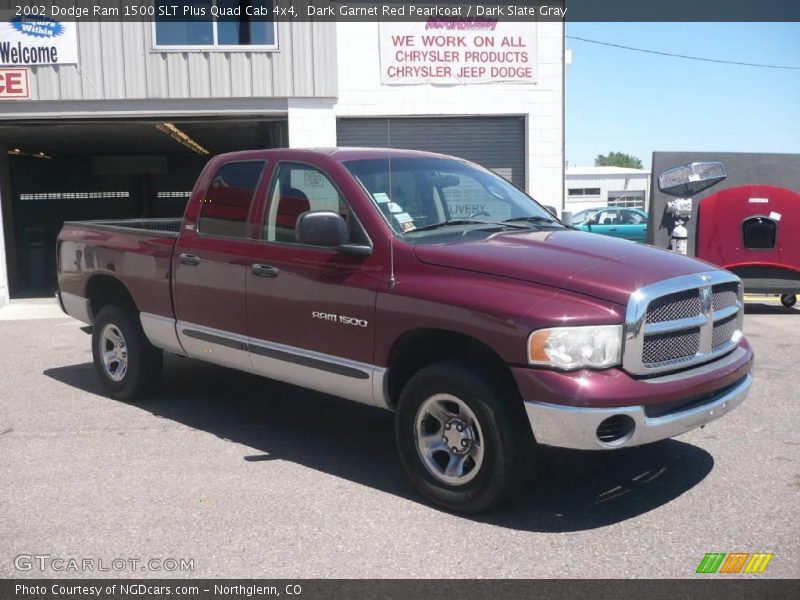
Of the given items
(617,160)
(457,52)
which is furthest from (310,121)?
(617,160)

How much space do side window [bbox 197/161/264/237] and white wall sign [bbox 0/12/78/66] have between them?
826cm

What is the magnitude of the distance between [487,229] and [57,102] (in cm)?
1032

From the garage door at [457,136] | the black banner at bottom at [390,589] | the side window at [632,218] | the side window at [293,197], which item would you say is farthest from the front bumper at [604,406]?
the side window at [632,218]

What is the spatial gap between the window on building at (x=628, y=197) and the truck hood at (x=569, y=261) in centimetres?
5146

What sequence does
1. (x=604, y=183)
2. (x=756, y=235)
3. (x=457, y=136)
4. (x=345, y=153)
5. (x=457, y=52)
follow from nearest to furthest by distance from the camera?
(x=345, y=153)
(x=756, y=235)
(x=457, y=52)
(x=457, y=136)
(x=604, y=183)

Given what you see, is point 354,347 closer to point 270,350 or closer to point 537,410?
point 270,350

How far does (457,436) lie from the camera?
14.6 feet

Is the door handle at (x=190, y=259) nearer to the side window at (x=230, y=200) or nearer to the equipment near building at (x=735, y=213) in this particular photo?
the side window at (x=230, y=200)

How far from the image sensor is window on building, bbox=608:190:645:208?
54.6 meters

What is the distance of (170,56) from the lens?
43.0 ft

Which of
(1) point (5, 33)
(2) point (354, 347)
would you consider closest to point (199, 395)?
(2) point (354, 347)

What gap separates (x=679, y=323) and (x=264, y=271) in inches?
102

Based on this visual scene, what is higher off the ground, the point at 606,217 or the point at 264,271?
the point at 264,271

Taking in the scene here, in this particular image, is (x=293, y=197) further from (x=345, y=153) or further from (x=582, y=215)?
(x=582, y=215)
